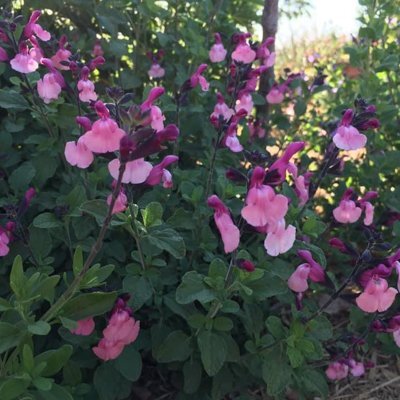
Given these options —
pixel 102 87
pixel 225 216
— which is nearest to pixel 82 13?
pixel 102 87

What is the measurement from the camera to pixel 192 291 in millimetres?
1858

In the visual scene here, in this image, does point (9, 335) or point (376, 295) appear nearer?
point (9, 335)

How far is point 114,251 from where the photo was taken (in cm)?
229

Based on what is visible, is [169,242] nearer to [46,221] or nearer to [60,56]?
[46,221]

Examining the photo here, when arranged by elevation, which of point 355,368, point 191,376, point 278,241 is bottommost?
point 355,368

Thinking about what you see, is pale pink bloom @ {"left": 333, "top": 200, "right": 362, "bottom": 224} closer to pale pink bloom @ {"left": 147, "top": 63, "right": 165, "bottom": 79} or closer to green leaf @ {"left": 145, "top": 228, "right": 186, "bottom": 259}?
green leaf @ {"left": 145, "top": 228, "right": 186, "bottom": 259}

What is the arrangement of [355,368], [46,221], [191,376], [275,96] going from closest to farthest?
[46,221] → [191,376] → [355,368] → [275,96]

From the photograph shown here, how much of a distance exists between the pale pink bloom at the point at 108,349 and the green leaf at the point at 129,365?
12cm

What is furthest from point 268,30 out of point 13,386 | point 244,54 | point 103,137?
point 13,386

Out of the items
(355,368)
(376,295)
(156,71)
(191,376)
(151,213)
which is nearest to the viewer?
(376,295)

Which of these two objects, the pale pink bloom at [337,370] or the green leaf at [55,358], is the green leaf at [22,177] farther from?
the pale pink bloom at [337,370]

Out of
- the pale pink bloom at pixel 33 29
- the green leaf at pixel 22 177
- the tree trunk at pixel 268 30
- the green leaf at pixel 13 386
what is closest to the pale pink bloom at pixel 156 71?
the tree trunk at pixel 268 30

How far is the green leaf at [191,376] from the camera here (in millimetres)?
2145

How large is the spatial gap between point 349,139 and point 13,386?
1392 millimetres
